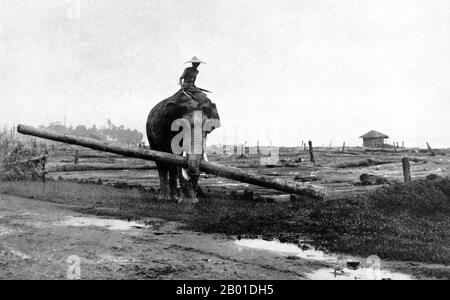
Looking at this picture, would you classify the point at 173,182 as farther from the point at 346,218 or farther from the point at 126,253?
the point at 126,253

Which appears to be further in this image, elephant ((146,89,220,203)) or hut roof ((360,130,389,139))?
hut roof ((360,130,389,139))

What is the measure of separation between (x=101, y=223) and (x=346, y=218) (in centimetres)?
497

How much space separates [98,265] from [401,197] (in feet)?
24.3

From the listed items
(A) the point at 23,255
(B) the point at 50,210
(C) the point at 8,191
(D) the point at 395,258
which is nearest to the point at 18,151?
(C) the point at 8,191

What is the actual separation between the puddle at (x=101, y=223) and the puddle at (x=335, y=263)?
249cm

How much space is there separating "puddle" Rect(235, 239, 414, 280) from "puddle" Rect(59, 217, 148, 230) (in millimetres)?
2490

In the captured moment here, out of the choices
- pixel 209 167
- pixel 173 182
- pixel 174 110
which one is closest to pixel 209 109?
pixel 174 110

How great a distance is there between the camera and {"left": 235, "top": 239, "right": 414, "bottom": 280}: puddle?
5466mm

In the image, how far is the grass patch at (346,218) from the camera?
7127 mm

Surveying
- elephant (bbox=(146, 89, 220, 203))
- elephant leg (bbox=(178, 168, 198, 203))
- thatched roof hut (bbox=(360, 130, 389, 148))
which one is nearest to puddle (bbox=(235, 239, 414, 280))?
elephant (bbox=(146, 89, 220, 203))

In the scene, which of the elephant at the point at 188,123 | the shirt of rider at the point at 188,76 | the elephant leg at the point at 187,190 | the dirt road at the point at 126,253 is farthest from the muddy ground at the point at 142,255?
the shirt of rider at the point at 188,76

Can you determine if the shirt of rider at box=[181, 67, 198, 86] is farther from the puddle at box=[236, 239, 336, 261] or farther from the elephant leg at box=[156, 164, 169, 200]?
the puddle at box=[236, 239, 336, 261]
